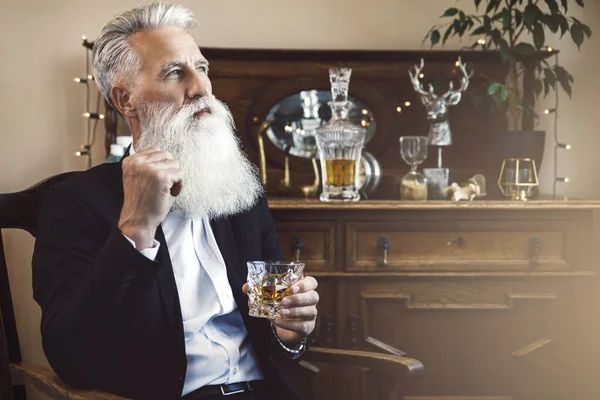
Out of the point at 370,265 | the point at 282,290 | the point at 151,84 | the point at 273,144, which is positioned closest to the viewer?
the point at 282,290

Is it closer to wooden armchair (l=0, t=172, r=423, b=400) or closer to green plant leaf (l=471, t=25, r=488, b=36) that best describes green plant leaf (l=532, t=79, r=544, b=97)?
green plant leaf (l=471, t=25, r=488, b=36)

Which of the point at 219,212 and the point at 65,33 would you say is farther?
the point at 65,33

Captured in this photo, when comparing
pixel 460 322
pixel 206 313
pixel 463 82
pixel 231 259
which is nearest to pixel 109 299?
pixel 206 313

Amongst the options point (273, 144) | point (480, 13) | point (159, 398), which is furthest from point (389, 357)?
point (480, 13)

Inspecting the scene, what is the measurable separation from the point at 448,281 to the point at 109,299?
1.45 meters

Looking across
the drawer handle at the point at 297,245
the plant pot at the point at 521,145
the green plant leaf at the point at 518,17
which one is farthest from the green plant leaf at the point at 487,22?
the drawer handle at the point at 297,245

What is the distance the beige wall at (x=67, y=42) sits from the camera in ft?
11.1

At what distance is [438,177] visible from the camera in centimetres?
304

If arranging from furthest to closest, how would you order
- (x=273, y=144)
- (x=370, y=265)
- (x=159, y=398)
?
(x=273, y=144) → (x=370, y=265) → (x=159, y=398)

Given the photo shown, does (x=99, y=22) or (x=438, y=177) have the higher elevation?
(x=99, y=22)

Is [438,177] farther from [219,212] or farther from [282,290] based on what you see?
[282,290]

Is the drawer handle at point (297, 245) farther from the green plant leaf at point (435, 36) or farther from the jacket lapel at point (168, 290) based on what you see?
the green plant leaf at point (435, 36)

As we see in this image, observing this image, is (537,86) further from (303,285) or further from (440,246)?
(303,285)

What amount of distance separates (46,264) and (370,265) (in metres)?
1.26
